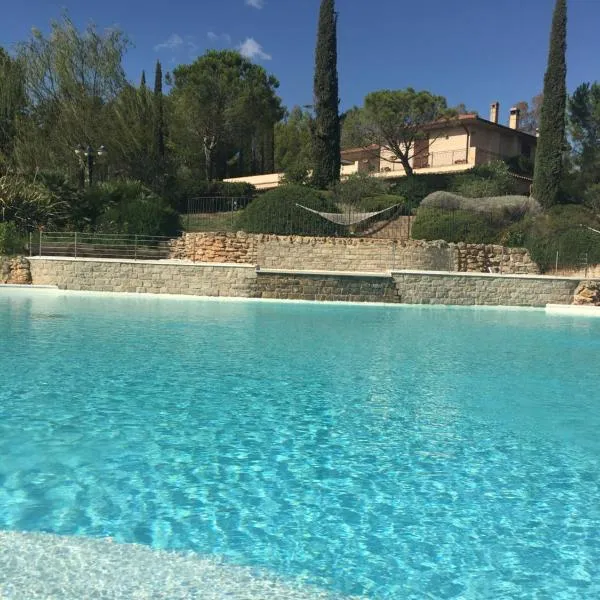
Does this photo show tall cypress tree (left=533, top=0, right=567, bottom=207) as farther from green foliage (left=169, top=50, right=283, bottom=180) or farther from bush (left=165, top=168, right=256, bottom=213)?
green foliage (left=169, top=50, right=283, bottom=180)

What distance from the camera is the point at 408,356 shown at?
1009 centimetres

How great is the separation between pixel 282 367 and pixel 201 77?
31.4m

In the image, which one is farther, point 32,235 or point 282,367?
point 32,235

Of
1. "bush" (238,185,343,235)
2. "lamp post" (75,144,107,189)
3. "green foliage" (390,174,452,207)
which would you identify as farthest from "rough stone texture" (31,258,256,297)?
"green foliage" (390,174,452,207)

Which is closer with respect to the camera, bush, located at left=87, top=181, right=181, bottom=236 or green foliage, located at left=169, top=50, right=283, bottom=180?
bush, located at left=87, top=181, right=181, bottom=236

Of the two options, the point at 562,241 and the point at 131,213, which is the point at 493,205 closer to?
the point at 562,241

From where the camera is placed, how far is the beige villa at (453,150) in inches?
1412

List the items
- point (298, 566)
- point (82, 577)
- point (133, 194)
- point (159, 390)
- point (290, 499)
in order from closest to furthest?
point (82, 577), point (298, 566), point (290, 499), point (159, 390), point (133, 194)

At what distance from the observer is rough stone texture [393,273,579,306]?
765 inches

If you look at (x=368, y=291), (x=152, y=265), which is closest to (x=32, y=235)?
(x=152, y=265)

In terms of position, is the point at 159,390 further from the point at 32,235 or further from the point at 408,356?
the point at 32,235

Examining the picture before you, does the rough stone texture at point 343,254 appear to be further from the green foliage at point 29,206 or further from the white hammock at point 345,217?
the green foliage at point 29,206

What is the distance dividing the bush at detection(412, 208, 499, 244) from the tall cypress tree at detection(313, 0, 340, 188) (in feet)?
27.8

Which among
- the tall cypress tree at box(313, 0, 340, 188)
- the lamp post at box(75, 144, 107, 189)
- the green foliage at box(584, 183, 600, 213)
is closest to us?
the green foliage at box(584, 183, 600, 213)
